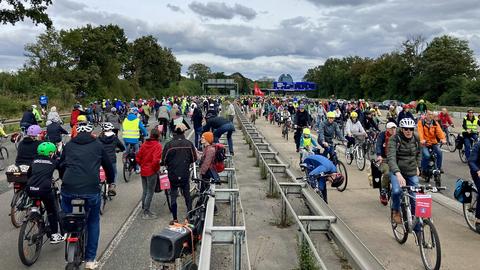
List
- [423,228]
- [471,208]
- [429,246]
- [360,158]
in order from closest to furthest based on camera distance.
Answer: [429,246] < [423,228] < [471,208] < [360,158]

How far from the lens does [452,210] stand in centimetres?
916

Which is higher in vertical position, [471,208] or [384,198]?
[471,208]

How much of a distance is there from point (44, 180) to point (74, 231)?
1.38m

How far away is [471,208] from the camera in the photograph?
26.1 feet

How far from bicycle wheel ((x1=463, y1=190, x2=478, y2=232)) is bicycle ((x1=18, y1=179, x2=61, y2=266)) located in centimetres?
701

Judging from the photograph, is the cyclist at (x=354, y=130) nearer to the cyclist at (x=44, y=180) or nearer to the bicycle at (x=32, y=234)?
the cyclist at (x=44, y=180)

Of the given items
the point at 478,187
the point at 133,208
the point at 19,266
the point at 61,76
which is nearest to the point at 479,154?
the point at 478,187

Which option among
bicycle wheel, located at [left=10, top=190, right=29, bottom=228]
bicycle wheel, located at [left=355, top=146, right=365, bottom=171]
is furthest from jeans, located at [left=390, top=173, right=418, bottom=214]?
bicycle wheel, located at [left=355, top=146, right=365, bottom=171]

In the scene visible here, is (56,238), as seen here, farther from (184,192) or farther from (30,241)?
(184,192)

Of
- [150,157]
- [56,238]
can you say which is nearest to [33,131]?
[150,157]

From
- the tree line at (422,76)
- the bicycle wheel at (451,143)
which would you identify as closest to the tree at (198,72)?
the tree line at (422,76)

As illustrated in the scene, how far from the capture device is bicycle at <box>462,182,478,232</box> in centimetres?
782

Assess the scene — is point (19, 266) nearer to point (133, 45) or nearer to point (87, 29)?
point (87, 29)

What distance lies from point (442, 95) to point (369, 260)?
78026 mm
